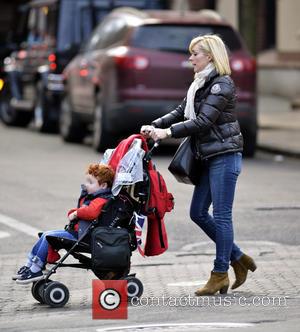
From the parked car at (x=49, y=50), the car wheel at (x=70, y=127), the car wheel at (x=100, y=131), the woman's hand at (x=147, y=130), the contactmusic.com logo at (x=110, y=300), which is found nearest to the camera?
the contactmusic.com logo at (x=110, y=300)

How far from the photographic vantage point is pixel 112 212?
8.33 meters

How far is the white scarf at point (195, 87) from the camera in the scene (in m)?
8.59

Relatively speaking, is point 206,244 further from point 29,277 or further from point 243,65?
point 243,65

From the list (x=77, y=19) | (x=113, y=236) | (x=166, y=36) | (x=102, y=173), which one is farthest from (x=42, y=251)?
(x=77, y=19)

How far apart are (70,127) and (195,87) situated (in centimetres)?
1185

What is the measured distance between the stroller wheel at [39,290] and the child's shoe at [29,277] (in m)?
0.03

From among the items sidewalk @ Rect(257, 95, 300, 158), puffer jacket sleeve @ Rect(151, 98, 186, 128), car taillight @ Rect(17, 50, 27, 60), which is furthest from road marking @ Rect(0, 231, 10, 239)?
car taillight @ Rect(17, 50, 27, 60)

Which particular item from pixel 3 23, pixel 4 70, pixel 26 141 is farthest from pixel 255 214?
pixel 3 23

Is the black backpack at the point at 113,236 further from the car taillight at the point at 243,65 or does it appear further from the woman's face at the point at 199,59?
the car taillight at the point at 243,65

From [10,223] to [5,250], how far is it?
1349mm

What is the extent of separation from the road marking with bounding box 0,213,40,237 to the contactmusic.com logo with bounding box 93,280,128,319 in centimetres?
328

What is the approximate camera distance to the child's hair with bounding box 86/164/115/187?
27.3 ft

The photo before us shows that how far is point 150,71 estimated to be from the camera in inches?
696

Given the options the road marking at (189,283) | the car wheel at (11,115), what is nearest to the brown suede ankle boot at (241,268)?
the road marking at (189,283)
